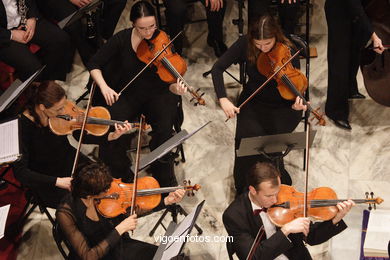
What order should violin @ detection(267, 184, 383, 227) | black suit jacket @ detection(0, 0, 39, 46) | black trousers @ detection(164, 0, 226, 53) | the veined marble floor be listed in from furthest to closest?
black trousers @ detection(164, 0, 226, 53) → black suit jacket @ detection(0, 0, 39, 46) → the veined marble floor → violin @ detection(267, 184, 383, 227)

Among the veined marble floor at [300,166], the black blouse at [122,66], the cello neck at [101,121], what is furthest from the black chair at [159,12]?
the cello neck at [101,121]

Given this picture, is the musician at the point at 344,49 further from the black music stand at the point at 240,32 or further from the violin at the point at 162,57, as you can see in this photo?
the violin at the point at 162,57

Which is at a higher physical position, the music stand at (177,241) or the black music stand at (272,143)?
the black music stand at (272,143)

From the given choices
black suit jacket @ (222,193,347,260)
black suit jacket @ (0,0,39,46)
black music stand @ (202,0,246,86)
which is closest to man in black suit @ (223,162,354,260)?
black suit jacket @ (222,193,347,260)

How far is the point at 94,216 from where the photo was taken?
10.1 feet

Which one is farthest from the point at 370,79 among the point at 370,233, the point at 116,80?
the point at 116,80

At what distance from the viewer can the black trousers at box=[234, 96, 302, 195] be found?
3.67 meters

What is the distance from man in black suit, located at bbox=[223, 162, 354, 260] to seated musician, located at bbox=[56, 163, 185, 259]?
1.15ft

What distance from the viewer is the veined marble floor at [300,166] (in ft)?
12.2

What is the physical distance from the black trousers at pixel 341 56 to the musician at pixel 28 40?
1.97 metres

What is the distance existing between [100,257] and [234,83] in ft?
6.54

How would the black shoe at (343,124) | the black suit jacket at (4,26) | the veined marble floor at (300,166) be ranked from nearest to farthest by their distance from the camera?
the veined marble floor at (300,166)
the black suit jacket at (4,26)
the black shoe at (343,124)

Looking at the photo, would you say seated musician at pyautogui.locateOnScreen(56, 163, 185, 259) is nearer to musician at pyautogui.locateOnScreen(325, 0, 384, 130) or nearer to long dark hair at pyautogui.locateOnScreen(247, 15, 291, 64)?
Result: long dark hair at pyautogui.locateOnScreen(247, 15, 291, 64)

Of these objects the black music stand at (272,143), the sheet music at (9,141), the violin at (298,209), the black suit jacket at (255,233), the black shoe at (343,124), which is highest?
the sheet music at (9,141)
